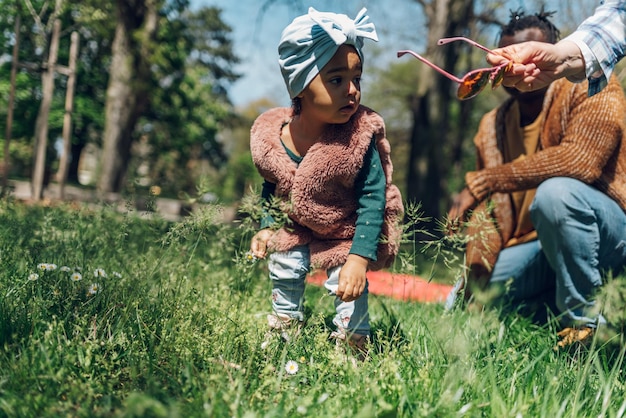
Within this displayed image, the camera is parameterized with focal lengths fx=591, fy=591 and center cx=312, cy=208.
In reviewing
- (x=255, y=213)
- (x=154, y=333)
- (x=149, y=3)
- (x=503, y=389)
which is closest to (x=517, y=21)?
(x=255, y=213)

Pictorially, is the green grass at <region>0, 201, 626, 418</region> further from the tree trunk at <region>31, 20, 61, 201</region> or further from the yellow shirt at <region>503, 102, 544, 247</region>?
the tree trunk at <region>31, 20, 61, 201</region>

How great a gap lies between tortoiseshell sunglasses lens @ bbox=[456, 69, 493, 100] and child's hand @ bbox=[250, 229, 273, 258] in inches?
36.2

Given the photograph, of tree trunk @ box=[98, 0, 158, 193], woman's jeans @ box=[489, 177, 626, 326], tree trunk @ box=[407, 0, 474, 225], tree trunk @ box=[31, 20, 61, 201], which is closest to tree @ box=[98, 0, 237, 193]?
tree trunk @ box=[98, 0, 158, 193]

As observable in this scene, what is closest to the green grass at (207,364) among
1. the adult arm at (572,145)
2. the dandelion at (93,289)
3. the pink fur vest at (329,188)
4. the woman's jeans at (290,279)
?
the dandelion at (93,289)

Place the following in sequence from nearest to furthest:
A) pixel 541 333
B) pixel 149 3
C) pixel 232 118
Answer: pixel 541 333, pixel 149 3, pixel 232 118

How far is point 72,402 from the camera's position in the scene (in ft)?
4.55

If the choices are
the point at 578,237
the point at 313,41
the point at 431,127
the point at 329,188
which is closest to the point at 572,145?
the point at 578,237

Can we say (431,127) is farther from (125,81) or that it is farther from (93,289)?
(93,289)

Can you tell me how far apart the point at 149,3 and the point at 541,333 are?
327 inches

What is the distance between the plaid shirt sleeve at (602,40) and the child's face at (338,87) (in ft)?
2.44

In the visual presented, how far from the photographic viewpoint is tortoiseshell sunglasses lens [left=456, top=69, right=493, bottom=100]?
1.89 metres

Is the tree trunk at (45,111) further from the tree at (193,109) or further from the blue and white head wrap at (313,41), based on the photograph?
the tree at (193,109)

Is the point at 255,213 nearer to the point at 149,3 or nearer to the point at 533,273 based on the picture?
the point at 533,273

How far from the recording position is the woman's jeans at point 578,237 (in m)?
2.59
